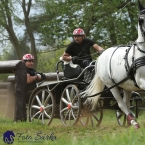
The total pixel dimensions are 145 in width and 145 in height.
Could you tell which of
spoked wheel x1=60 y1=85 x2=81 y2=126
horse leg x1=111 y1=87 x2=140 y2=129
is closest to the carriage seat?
spoked wheel x1=60 y1=85 x2=81 y2=126

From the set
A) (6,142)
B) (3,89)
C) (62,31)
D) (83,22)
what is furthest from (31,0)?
(6,142)

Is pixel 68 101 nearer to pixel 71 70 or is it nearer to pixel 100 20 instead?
pixel 71 70

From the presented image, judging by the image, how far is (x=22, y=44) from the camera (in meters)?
34.7

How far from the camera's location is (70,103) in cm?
953

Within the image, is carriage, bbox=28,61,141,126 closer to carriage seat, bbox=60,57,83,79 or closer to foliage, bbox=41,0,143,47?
carriage seat, bbox=60,57,83,79

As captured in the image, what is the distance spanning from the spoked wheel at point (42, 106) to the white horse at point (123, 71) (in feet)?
3.20

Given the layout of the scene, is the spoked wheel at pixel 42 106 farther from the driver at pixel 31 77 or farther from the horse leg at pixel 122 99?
the horse leg at pixel 122 99

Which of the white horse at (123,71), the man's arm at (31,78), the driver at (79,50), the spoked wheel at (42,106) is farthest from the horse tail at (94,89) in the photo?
the man's arm at (31,78)

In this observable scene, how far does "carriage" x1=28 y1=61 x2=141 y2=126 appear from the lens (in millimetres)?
9500

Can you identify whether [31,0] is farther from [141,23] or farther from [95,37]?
[141,23]

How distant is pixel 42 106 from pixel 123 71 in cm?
241

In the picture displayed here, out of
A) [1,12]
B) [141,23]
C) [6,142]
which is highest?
[1,12]

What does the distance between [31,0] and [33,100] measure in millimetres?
24004

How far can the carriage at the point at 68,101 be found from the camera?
950 cm
